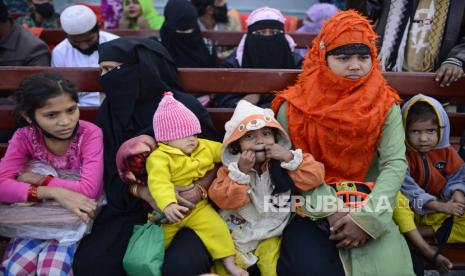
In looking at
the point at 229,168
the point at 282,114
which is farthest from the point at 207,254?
the point at 282,114

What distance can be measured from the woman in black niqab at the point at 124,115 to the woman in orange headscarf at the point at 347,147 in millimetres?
573

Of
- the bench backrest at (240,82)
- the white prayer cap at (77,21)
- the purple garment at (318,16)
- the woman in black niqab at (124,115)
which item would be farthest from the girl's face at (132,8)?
the woman in black niqab at (124,115)

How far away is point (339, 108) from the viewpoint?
94.7 inches

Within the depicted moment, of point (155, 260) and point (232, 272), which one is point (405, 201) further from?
point (155, 260)

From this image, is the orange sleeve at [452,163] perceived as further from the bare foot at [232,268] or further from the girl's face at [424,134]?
the bare foot at [232,268]

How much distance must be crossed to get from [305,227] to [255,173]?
1.29ft

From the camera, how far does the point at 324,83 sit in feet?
8.13

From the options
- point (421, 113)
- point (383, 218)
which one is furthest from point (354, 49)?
point (383, 218)

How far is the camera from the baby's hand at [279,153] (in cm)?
230

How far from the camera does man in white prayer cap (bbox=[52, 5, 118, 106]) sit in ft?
13.6

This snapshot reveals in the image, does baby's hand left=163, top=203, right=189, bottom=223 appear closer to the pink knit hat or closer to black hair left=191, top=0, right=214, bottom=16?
the pink knit hat

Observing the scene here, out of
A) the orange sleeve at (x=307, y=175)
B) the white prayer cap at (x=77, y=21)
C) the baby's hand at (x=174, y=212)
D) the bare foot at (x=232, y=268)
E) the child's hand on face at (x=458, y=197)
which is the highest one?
the white prayer cap at (x=77, y=21)

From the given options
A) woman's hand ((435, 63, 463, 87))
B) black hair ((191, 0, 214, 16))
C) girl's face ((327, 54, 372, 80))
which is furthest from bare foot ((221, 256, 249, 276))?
black hair ((191, 0, 214, 16))

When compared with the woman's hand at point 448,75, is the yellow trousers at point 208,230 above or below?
below
